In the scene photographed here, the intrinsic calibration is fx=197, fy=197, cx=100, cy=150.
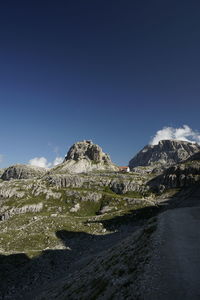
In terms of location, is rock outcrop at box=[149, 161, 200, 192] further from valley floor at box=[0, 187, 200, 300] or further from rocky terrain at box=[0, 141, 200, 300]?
valley floor at box=[0, 187, 200, 300]

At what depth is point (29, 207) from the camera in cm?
12194

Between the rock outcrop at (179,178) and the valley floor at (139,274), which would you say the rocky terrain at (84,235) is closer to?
the valley floor at (139,274)

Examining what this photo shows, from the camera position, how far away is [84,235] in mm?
76312

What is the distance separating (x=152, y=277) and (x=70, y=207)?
112 metres

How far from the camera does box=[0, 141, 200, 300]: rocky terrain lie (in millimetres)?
A: 24234

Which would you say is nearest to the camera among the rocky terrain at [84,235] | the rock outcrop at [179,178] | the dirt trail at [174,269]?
the dirt trail at [174,269]

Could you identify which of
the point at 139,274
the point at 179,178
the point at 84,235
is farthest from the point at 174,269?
the point at 179,178

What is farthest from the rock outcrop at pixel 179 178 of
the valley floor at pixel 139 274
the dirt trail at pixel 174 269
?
the dirt trail at pixel 174 269

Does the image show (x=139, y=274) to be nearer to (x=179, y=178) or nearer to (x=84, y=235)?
(x=84, y=235)

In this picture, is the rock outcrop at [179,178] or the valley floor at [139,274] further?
the rock outcrop at [179,178]

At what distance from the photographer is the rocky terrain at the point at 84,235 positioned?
24.2m

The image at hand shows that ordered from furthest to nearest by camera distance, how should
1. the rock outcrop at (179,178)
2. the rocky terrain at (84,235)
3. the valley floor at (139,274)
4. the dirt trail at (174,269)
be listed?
1. the rock outcrop at (179,178)
2. the rocky terrain at (84,235)
3. the valley floor at (139,274)
4. the dirt trail at (174,269)

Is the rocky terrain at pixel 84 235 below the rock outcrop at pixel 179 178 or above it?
below

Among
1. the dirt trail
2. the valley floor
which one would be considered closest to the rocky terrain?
the valley floor
